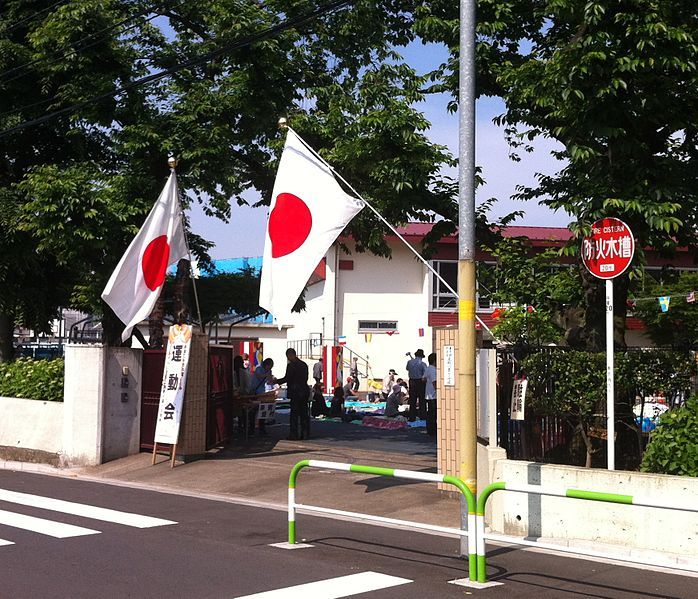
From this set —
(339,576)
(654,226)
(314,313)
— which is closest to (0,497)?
(339,576)

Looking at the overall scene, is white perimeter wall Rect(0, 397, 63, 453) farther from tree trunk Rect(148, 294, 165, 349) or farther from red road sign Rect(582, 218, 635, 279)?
red road sign Rect(582, 218, 635, 279)

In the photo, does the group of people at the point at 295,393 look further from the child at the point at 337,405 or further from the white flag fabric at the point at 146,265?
the child at the point at 337,405

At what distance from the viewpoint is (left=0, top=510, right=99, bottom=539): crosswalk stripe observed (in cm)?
1012

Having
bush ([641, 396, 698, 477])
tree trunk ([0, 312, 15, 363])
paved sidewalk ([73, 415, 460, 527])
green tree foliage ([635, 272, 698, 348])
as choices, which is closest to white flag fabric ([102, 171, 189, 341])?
paved sidewalk ([73, 415, 460, 527])

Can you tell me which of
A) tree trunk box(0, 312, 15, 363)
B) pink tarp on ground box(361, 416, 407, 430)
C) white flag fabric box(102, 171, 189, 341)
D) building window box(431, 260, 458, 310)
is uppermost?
building window box(431, 260, 458, 310)

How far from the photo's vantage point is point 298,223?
12867mm

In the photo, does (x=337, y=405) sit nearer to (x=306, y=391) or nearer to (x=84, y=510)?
(x=306, y=391)

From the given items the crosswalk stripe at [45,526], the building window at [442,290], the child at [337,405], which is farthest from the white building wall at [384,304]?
the crosswalk stripe at [45,526]

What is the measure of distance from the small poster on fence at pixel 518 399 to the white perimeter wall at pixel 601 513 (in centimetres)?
71

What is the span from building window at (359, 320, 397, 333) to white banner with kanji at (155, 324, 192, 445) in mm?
25968

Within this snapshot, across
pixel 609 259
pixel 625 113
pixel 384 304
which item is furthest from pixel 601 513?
pixel 384 304

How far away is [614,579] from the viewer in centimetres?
828

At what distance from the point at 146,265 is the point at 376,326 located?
26.5 m

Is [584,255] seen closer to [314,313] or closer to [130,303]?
[130,303]
